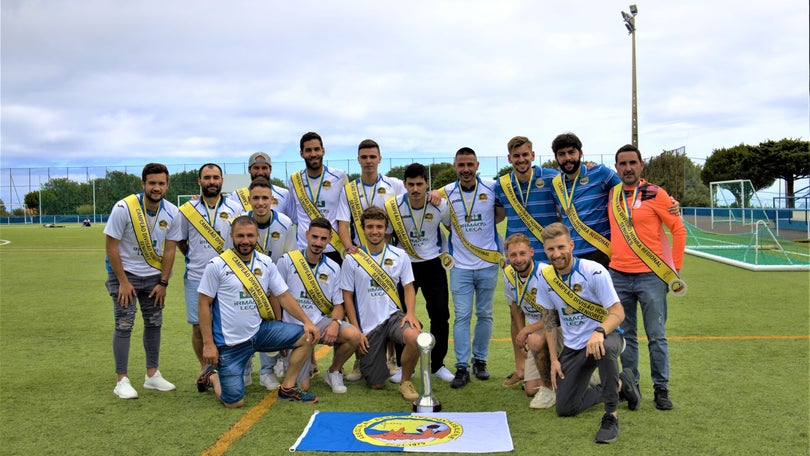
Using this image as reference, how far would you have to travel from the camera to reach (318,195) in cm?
574

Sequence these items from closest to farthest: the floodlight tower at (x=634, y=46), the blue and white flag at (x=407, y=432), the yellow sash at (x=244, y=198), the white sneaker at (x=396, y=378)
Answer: the blue and white flag at (x=407, y=432) < the white sneaker at (x=396, y=378) < the yellow sash at (x=244, y=198) < the floodlight tower at (x=634, y=46)

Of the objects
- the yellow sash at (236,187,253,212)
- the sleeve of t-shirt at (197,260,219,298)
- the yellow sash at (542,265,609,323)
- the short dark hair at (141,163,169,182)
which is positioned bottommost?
the yellow sash at (542,265,609,323)

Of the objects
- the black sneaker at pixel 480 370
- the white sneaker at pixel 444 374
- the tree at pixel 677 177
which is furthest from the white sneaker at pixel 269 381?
the tree at pixel 677 177

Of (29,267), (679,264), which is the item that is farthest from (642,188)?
(29,267)

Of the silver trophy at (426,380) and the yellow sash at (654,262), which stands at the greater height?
the yellow sash at (654,262)

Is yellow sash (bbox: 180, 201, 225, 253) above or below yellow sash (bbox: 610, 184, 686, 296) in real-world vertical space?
above

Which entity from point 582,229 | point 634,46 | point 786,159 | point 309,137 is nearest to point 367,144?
point 309,137

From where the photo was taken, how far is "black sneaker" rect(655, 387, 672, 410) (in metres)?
4.39

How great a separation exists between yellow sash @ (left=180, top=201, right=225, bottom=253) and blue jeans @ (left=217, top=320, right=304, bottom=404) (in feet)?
2.65

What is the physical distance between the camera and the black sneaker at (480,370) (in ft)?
17.5

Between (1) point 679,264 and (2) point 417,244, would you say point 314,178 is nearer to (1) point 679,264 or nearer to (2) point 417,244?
(2) point 417,244

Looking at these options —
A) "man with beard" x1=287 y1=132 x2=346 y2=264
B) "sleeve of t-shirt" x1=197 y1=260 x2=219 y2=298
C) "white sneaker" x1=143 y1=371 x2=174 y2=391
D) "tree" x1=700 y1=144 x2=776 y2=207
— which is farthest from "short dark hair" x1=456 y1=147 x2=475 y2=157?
"tree" x1=700 y1=144 x2=776 y2=207

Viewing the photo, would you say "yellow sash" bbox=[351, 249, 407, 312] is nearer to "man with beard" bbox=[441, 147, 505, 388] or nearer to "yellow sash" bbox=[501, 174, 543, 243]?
"man with beard" bbox=[441, 147, 505, 388]

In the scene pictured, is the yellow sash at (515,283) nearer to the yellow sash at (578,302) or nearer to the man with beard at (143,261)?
the yellow sash at (578,302)
